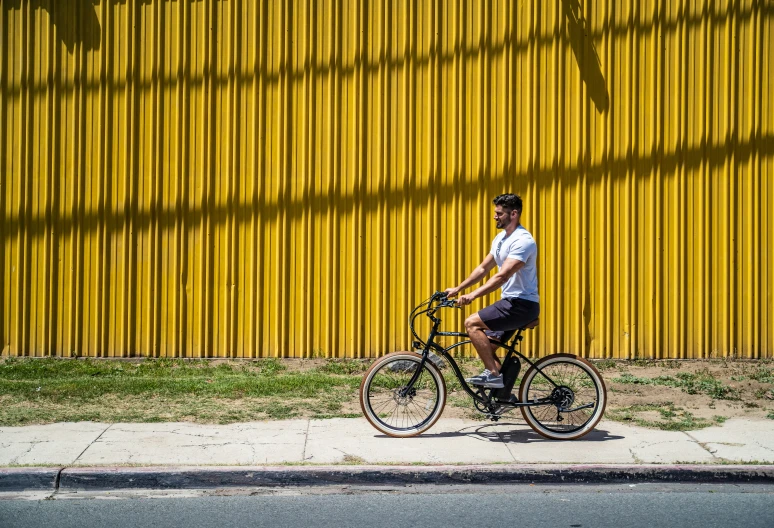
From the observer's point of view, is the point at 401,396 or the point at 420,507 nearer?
the point at 420,507

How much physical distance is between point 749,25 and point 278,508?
8163 millimetres

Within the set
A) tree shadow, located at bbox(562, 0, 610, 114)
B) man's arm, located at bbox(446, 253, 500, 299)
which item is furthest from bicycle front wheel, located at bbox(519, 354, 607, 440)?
tree shadow, located at bbox(562, 0, 610, 114)

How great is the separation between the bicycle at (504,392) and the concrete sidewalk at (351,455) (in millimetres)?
155

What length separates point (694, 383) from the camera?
29.9ft

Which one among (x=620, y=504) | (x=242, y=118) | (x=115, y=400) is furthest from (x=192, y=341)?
(x=620, y=504)

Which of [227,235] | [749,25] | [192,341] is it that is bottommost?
[192,341]

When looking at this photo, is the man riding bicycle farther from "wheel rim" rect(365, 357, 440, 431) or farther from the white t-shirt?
"wheel rim" rect(365, 357, 440, 431)

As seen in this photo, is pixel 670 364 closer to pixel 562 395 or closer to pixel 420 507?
pixel 562 395

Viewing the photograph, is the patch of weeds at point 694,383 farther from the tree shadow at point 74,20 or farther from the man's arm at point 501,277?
the tree shadow at point 74,20

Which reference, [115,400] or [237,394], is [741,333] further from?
[115,400]

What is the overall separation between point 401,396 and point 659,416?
254 centimetres

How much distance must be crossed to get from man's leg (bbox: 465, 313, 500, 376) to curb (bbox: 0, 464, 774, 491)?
3.29 feet

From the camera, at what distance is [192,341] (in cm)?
1035

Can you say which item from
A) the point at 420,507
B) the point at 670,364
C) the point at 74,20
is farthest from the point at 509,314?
the point at 74,20
